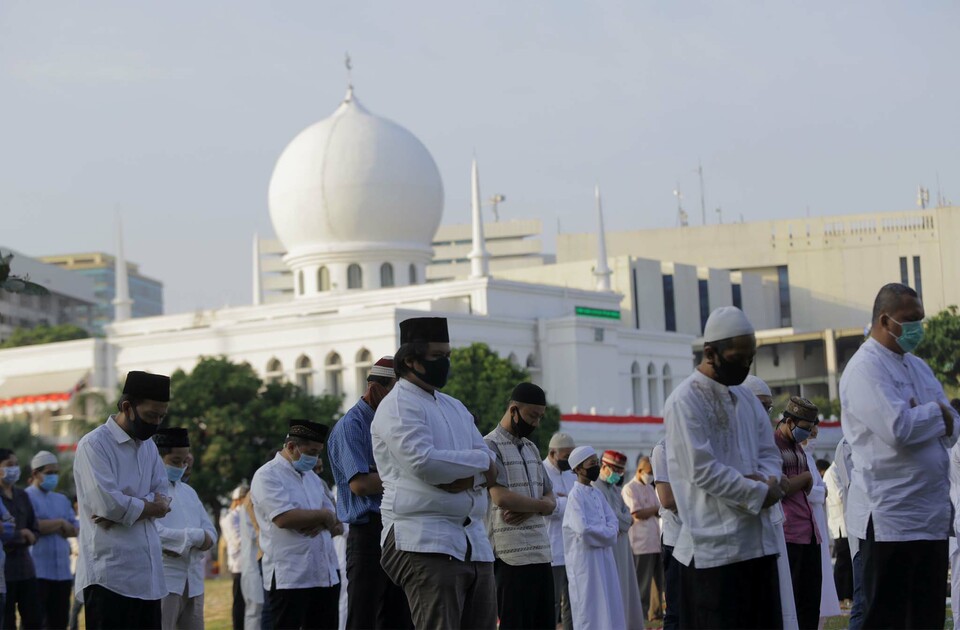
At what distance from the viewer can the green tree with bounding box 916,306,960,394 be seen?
54.2m

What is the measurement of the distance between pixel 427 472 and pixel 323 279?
55.7 m

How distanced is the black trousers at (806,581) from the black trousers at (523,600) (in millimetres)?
1506

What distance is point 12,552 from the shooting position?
1369 centimetres

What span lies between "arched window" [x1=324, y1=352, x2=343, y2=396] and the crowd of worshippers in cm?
4399

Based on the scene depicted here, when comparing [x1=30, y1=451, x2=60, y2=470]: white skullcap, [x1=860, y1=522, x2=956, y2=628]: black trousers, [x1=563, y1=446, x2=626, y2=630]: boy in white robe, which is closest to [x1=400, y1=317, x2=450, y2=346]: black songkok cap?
[x1=860, y1=522, x2=956, y2=628]: black trousers

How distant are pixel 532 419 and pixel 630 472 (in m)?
43.5

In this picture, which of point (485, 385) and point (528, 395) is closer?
point (528, 395)

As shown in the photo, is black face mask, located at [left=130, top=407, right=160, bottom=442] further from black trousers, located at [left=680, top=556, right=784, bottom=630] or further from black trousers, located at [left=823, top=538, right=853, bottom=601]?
black trousers, located at [left=823, top=538, right=853, bottom=601]

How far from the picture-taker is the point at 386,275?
208ft

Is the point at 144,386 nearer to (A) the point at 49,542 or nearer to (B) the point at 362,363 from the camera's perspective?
(A) the point at 49,542

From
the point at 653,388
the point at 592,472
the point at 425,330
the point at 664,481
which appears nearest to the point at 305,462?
the point at 664,481

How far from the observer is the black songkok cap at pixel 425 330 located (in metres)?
8.52

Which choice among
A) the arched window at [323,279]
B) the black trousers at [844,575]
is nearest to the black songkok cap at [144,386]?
the black trousers at [844,575]

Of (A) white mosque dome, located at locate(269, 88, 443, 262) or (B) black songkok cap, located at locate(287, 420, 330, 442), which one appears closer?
(B) black songkok cap, located at locate(287, 420, 330, 442)
